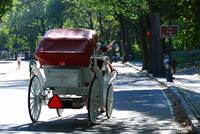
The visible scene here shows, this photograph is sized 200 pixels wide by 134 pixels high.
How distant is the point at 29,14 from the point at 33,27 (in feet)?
14.1

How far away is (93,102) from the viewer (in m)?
14.9

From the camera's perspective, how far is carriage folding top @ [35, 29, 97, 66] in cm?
1469

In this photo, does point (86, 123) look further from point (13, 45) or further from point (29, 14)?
point (13, 45)

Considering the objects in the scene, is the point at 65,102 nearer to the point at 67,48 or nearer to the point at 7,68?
the point at 67,48

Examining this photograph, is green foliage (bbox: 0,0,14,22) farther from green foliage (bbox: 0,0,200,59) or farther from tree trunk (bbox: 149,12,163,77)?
tree trunk (bbox: 149,12,163,77)

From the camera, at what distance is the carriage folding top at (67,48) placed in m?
14.7

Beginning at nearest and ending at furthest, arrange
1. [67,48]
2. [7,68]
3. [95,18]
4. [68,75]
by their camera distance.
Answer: [68,75]
[67,48]
[7,68]
[95,18]

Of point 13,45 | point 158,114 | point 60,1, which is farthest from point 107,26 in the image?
point 158,114

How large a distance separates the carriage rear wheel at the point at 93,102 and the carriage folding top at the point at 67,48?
60 cm

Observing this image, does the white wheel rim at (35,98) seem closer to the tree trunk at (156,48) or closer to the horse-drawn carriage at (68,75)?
the horse-drawn carriage at (68,75)

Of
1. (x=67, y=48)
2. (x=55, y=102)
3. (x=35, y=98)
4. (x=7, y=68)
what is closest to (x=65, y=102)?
(x=55, y=102)

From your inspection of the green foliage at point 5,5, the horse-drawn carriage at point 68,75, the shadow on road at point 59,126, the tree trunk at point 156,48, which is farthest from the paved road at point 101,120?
the green foliage at point 5,5

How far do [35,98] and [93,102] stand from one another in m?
1.42

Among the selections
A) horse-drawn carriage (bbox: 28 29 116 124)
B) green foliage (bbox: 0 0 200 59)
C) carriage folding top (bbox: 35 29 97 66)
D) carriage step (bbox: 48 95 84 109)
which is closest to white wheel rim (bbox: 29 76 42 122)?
horse-drawn carriage (bbox: 28 29 116 124)
